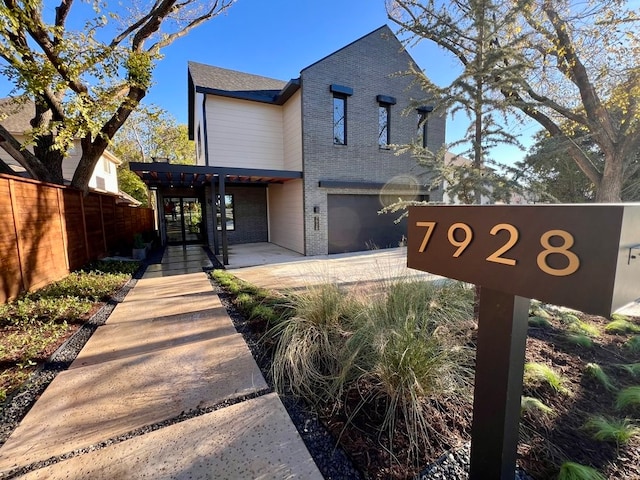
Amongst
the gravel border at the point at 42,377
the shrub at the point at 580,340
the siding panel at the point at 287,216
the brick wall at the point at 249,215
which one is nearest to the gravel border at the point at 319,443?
the gravel border at the point at 42,377

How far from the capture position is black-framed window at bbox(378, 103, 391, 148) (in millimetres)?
10750

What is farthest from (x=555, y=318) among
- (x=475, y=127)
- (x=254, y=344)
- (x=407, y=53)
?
(x=407, y=53)

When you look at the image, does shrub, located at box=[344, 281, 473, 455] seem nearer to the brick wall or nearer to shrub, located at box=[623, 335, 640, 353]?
shrub, located at box=[623, 335, 640, 353]

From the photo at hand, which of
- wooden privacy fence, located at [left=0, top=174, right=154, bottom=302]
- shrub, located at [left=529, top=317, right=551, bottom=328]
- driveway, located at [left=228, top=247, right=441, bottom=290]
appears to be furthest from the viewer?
driveway, located at [left=228, top=247, right=441, bottom=290]

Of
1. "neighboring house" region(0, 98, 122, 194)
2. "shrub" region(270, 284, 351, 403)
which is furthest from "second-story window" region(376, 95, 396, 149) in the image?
"neighboring house" region(0, 98, 122, 194)

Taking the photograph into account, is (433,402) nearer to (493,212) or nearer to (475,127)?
(493,212)

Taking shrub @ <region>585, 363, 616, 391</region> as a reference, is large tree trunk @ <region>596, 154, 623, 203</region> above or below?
above

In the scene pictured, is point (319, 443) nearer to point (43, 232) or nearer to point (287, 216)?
point (43, 232)

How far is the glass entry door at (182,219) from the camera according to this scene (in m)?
13.0

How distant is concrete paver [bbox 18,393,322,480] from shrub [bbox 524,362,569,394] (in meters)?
1.89

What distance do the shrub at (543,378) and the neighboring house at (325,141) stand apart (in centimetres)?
763

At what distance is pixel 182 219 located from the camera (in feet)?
43.4

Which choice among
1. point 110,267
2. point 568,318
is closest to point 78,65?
point 110,267

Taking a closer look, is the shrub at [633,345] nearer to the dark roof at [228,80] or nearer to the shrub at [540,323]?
the shrub at [540,323]
